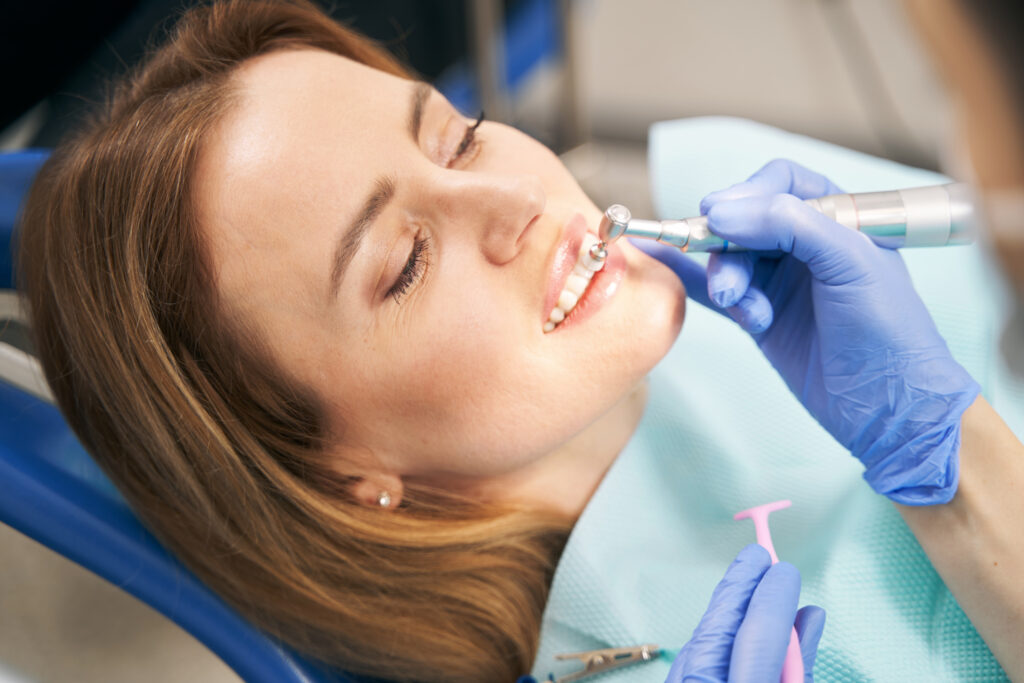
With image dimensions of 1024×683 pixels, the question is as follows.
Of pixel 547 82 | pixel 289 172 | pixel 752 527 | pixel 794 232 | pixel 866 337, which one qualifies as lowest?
pixel 547 82

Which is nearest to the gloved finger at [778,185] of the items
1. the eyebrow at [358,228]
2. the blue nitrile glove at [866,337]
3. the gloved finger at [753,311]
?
the blue nitrile glove at [866,337]

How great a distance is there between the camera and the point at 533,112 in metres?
2.84

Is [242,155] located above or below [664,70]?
above

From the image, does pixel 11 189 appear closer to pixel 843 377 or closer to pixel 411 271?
pixel 411 271

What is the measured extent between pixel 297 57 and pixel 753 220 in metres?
0.57

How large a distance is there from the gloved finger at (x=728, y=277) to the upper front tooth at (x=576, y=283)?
0.13m

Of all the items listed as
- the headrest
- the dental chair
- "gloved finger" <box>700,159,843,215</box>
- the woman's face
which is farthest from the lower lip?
the headrest

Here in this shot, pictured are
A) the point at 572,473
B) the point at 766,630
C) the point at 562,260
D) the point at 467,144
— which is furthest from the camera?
the point at 572,473

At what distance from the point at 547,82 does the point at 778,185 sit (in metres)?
2.09

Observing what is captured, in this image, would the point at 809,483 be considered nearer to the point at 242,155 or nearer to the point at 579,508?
the point at 579,508

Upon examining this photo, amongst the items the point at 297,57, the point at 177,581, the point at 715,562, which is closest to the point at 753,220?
the point at 715,562

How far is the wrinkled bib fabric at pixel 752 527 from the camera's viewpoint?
3.07 ft

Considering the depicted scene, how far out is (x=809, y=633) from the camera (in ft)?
2.70

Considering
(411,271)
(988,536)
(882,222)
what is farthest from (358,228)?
(988,536)
